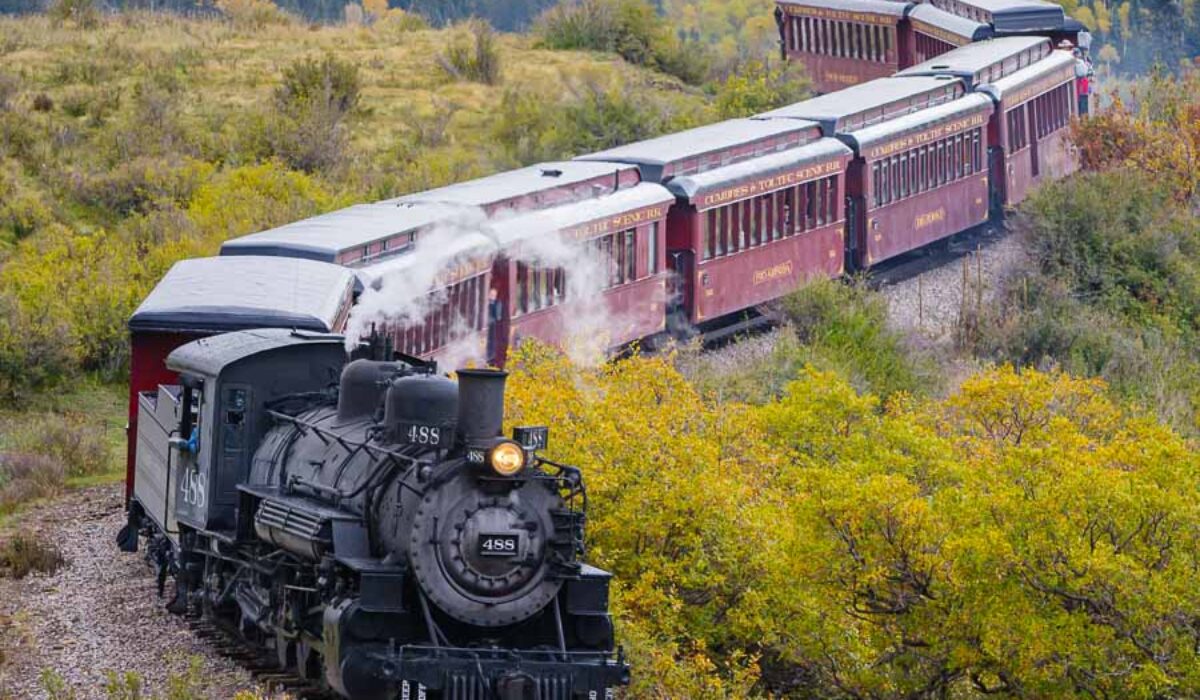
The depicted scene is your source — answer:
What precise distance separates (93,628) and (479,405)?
5.65 metres

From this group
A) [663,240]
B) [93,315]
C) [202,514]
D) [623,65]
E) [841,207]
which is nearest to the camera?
[202,514]

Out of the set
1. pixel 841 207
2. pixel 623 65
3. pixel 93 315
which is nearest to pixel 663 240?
pixel 841 207

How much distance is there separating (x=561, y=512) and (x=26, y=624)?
6189mm

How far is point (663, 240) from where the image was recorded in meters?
24.8

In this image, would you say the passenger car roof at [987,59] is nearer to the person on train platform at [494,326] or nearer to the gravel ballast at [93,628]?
the person on train platform at [494,326]

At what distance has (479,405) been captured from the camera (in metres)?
11.5

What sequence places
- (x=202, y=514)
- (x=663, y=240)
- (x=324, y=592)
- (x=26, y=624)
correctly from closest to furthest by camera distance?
1. (x=324, y=592)
2. (x=202, y=514)
3. (x=26, y=624)
4. (x=663, y=240)

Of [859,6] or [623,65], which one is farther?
[623,65]

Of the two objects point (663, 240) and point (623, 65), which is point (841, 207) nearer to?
point (663, 240)

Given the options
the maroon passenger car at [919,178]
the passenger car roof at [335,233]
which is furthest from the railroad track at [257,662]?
the maroon passenger car at [919,178]

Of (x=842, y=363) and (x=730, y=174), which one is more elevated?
(x=730, y=174)

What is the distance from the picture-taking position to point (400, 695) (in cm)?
1132

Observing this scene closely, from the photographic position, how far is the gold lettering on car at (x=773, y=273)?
27281 mm

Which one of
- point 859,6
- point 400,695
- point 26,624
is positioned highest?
point 859,6
